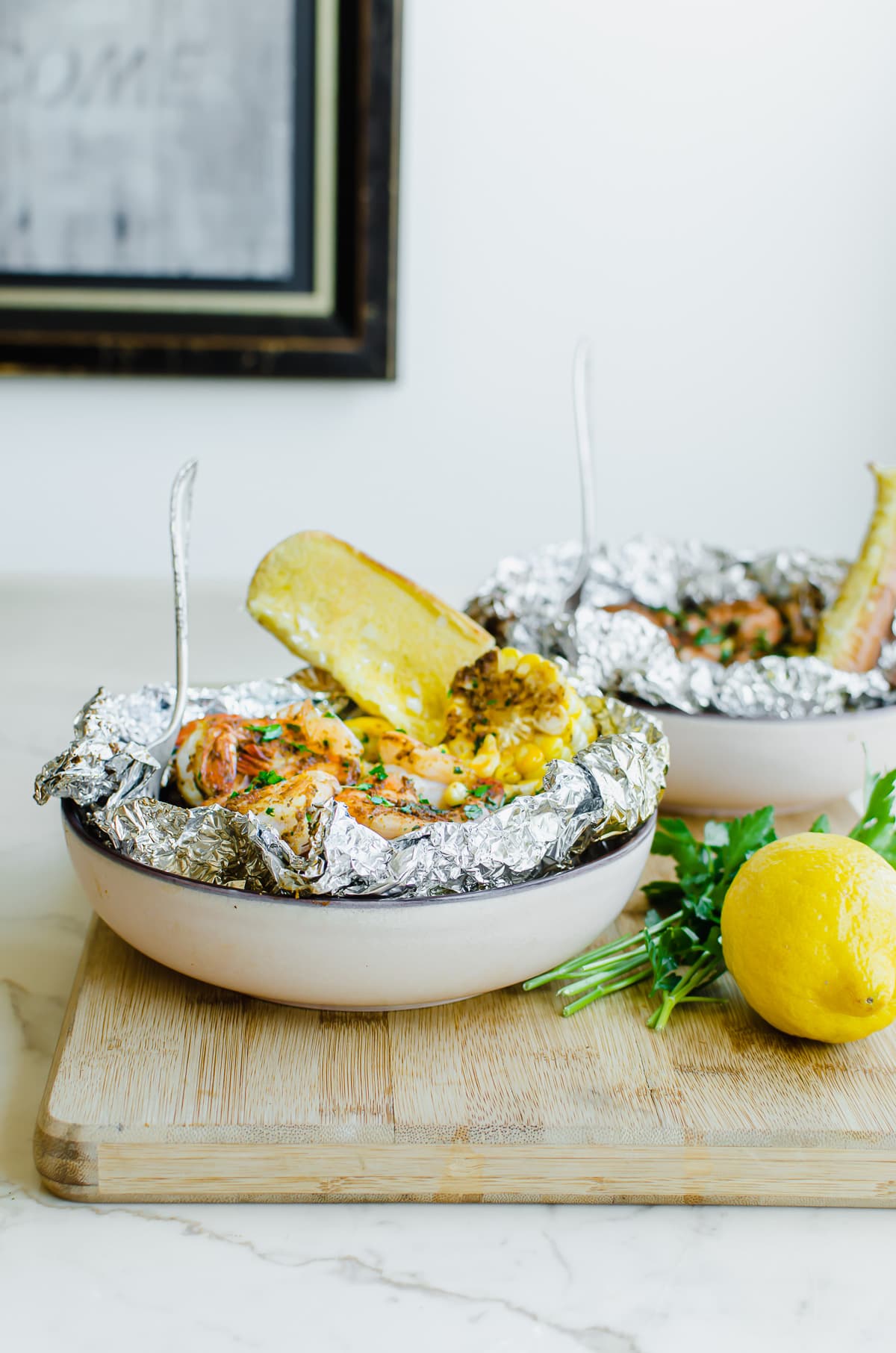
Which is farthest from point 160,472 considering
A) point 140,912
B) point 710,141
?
point 140,912

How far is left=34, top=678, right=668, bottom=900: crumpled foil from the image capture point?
87cm

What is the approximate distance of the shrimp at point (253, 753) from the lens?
1.04m

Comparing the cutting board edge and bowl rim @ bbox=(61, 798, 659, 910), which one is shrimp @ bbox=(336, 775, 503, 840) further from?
the cutting board edge

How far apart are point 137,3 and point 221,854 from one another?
7.69 feet

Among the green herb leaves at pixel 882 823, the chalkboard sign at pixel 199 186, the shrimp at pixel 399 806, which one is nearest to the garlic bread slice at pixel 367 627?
the shrimp at pixel 399 806

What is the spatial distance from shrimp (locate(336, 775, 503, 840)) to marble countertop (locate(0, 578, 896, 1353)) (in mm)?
260

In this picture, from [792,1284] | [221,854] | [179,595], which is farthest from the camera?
[179,595]

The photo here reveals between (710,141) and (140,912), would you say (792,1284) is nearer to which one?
(140,912)

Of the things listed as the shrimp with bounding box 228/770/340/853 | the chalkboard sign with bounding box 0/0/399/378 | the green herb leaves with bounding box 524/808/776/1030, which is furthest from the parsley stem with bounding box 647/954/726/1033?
the chalkboard sign with bounding box 0/0/399/378

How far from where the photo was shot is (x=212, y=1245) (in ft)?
2.51

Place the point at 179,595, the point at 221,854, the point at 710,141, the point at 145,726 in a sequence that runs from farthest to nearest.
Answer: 1. the point at 710,141
2. the point at 145,726
3. the point at 179,595
4. the point at 221,854

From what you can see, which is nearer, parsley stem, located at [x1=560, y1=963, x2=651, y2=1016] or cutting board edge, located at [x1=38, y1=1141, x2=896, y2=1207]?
cutting board edge, located at [x1=38, y1=1141, x2=896, y2=1207]

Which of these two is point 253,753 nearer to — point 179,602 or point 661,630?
point 179,602

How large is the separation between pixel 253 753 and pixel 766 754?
55 cm
